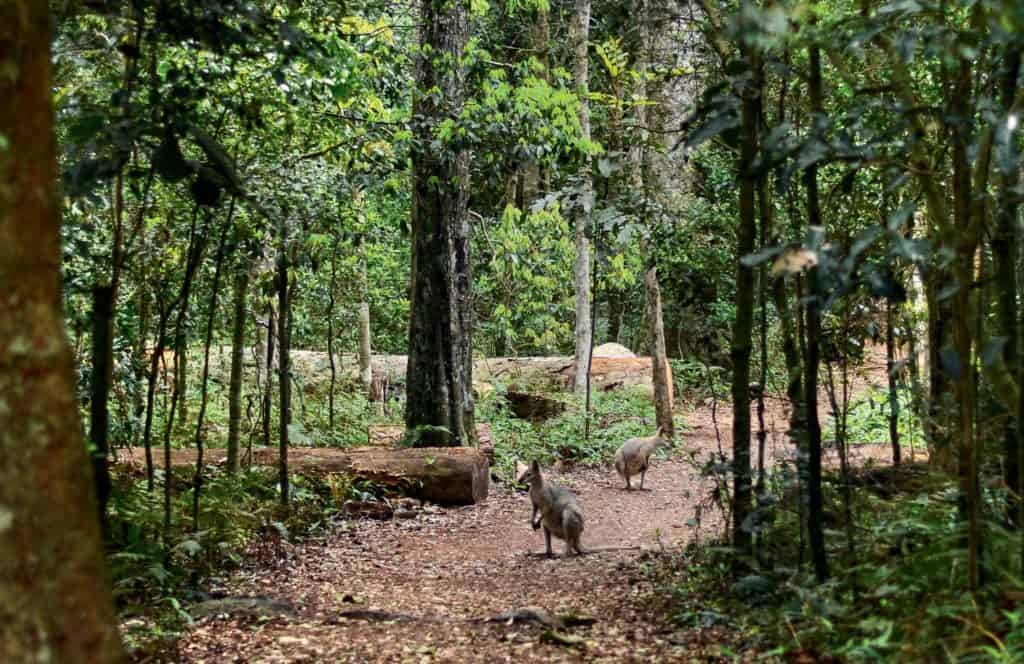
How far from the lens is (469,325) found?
12.6 m

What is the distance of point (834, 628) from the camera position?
14.1 ft

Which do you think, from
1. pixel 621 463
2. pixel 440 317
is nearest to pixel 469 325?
pixel 440 317

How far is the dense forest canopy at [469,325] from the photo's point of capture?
3.03 meters

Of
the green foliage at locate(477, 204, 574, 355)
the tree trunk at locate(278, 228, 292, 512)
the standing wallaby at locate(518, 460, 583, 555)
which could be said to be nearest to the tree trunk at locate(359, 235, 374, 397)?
the green foliage at locate(477, 204, 574, 355)

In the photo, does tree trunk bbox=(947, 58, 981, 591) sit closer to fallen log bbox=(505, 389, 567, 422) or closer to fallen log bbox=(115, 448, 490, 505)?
fallen log bbox=(115, 448, 490, 505)

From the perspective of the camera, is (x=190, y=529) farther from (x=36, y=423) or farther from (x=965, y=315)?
(x=965, y=315)

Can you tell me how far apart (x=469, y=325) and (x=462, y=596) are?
6.07 meters

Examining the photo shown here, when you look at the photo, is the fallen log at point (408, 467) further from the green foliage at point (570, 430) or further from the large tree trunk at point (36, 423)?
the large tree trunk at point (36, 423)

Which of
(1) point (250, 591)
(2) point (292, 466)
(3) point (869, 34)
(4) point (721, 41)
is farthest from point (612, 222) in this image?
(2) point (292, 466)

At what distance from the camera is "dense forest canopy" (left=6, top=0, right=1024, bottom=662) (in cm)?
303

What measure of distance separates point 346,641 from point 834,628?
289cm

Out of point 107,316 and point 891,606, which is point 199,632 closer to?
point 107,316

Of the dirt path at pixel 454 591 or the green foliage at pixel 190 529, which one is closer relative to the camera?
the dirt path at pixel 454 591

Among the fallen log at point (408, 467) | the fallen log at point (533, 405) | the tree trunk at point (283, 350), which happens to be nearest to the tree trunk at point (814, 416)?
the tree trunk at point (283, 350)
